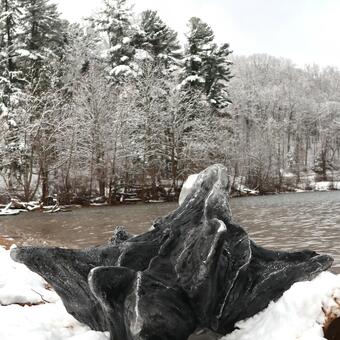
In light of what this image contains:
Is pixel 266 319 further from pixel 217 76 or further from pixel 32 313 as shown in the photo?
pixel 217 76

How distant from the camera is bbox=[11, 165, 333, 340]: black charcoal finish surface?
3375mm

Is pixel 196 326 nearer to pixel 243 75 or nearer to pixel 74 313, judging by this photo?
pixel 74 313

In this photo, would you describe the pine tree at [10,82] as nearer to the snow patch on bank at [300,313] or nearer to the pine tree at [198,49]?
the pine tree at [198,49]

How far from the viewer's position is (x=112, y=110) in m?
31.4

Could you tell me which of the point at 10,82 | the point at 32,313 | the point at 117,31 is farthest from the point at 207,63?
the point at 32,313

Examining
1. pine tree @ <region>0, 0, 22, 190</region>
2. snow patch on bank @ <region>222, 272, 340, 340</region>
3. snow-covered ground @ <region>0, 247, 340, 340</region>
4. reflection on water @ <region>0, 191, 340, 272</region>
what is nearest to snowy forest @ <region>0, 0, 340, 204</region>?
pine tree @ <region>0, 0, 22, 190</region>

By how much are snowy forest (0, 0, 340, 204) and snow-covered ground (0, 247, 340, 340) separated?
22.5 metres

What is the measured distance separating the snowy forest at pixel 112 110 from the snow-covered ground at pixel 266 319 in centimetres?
2251

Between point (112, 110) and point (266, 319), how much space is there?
94.5ft

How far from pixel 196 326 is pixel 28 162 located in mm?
26059

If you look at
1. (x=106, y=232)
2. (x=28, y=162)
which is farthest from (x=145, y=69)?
(x=106, y=232)

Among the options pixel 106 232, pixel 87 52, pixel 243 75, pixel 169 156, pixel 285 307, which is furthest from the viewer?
pixel 243 75

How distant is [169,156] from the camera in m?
34.2

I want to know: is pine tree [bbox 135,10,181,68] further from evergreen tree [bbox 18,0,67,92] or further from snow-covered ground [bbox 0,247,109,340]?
snow-covered ground [bbox 0,247,109,340]
